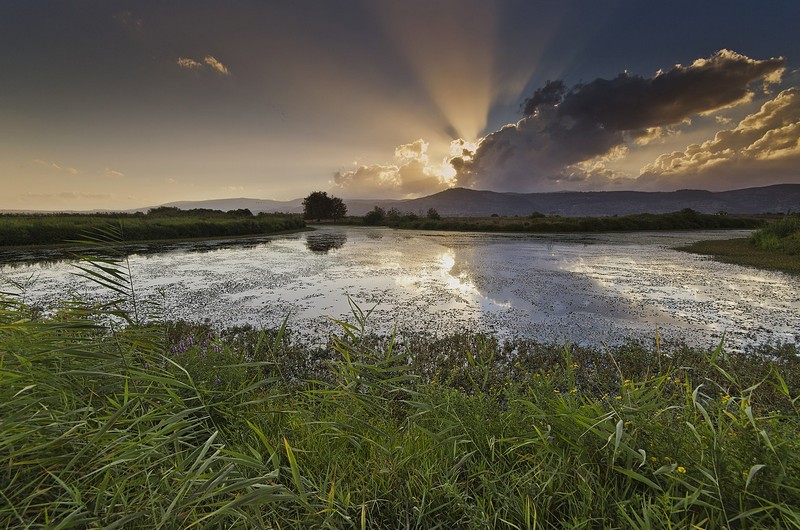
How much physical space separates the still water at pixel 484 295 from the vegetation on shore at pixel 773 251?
63.7 inches

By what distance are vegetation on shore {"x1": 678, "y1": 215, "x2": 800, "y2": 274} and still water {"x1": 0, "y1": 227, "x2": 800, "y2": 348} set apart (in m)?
1.62

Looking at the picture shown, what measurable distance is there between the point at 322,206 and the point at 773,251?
6973 cm

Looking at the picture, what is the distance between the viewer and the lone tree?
72.4 m

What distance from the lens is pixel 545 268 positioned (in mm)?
16203

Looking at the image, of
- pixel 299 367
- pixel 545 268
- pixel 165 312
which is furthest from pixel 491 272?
pixel 165 312

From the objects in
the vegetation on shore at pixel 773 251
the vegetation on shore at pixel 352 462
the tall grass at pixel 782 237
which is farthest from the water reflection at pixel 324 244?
the tall grass at pixel 782 237

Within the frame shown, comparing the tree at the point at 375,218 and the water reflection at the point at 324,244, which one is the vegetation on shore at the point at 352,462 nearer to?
the water reflection at the point at 324,244

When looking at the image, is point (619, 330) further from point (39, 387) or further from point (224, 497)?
point (39, 387)

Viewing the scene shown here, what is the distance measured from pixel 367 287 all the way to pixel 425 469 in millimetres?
9920

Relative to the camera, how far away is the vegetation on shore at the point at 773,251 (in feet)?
49.9

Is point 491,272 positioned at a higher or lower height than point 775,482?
lower

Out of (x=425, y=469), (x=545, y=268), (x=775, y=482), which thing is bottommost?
(x=545, y=268)

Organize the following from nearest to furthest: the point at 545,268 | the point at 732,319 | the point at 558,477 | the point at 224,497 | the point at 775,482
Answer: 1. the point at 775,482
2. the point at 224,497
3. the point at 558,477
4. the point at 732,319
5. the point at 545,268

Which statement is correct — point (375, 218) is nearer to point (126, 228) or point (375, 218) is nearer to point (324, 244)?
point (324, 244)
